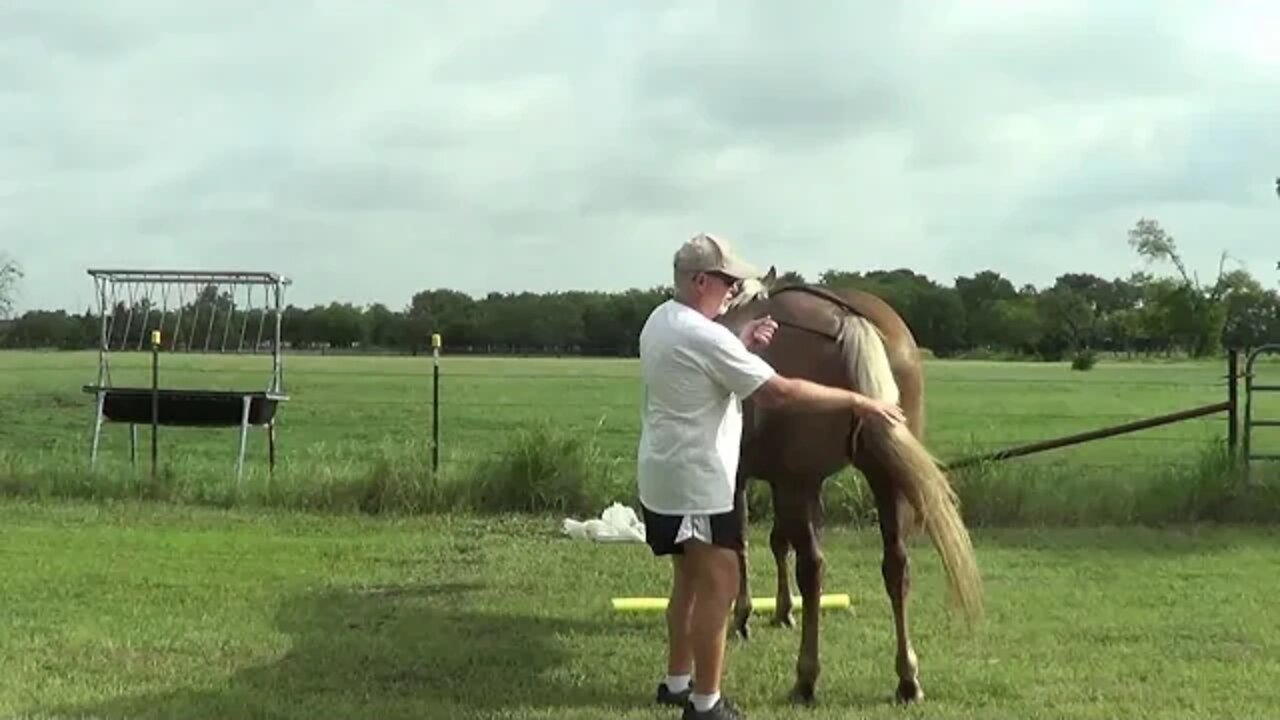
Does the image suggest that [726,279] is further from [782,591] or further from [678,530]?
[782,591]

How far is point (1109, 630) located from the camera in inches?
270

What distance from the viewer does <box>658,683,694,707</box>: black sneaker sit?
527 cm

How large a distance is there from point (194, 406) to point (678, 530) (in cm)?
1005

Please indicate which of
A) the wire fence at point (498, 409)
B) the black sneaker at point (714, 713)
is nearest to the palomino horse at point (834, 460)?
the black sneaker at point (714, 713)

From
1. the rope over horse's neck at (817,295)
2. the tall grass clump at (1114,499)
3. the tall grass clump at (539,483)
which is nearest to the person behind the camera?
the rope over horse's neck at (817,295)

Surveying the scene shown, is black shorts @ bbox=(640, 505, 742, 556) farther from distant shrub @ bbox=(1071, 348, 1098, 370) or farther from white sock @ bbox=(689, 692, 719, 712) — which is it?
distant shrub @ bbox=(1071, 348, 1098, 370)

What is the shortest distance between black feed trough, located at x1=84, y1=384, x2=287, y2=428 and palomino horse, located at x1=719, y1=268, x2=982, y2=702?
8364mm

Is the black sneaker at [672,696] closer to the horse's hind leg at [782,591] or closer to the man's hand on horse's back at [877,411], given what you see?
the man's hand on horse's back at [877,411]

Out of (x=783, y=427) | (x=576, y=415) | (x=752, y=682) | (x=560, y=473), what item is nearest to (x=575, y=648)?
(x=752, y=682)

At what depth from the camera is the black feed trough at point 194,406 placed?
1351 cm

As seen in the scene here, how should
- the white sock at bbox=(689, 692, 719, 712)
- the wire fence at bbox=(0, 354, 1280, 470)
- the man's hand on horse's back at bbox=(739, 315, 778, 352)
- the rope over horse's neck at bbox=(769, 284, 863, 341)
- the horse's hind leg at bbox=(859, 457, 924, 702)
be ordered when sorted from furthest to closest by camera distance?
the wire fence at bbox=(0, 354, 1280, 470)
the rope over horse's neck at bbox=(769, 284, 863, 341)
the horse's hind leg at bbox=(859, 457, 924, 702)
the man's hand on horse's back at bbox=(739, 315, 778, 352)
the white sock at bbox=(689, 692, 719, 712)

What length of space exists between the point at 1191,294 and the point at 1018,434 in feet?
205

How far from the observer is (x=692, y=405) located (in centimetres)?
480

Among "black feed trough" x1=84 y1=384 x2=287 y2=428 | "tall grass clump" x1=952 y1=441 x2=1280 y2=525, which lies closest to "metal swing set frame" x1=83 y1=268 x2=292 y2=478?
"black feed trough" x1=84 y1=384 x2=287 y2=428
